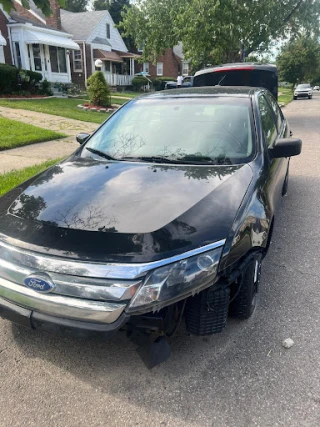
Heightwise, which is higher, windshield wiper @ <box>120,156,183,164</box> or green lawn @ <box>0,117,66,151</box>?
windshield wiper @ <box>120,156,183,164</box>

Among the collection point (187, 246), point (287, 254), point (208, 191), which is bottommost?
point (287, 254)

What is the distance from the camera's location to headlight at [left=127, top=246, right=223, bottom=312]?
5.95 feet

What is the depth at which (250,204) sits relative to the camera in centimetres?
235

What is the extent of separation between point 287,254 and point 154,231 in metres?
2.20

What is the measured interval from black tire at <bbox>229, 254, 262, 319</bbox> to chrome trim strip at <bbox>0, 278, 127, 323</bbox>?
36.4 inches

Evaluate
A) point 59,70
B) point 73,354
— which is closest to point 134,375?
point 73,354

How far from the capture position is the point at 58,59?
24.5 m

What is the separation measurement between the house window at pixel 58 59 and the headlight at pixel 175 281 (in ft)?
82.9

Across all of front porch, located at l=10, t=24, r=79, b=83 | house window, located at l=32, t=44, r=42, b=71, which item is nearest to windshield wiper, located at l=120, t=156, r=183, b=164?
front porch, located at l=10, t=24, r=79, b=83

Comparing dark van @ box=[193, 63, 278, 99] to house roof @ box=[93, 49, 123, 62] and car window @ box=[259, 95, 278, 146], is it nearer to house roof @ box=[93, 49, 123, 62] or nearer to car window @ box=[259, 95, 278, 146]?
car window @ box=[259, 95, 278, 146]

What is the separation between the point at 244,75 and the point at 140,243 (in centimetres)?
739

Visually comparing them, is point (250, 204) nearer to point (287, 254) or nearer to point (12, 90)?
point (287, 254)

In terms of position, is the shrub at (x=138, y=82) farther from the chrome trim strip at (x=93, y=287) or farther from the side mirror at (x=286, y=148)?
the chrome trim strip at (x=93, y=287)

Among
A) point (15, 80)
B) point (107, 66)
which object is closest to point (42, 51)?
point (15, 80)
